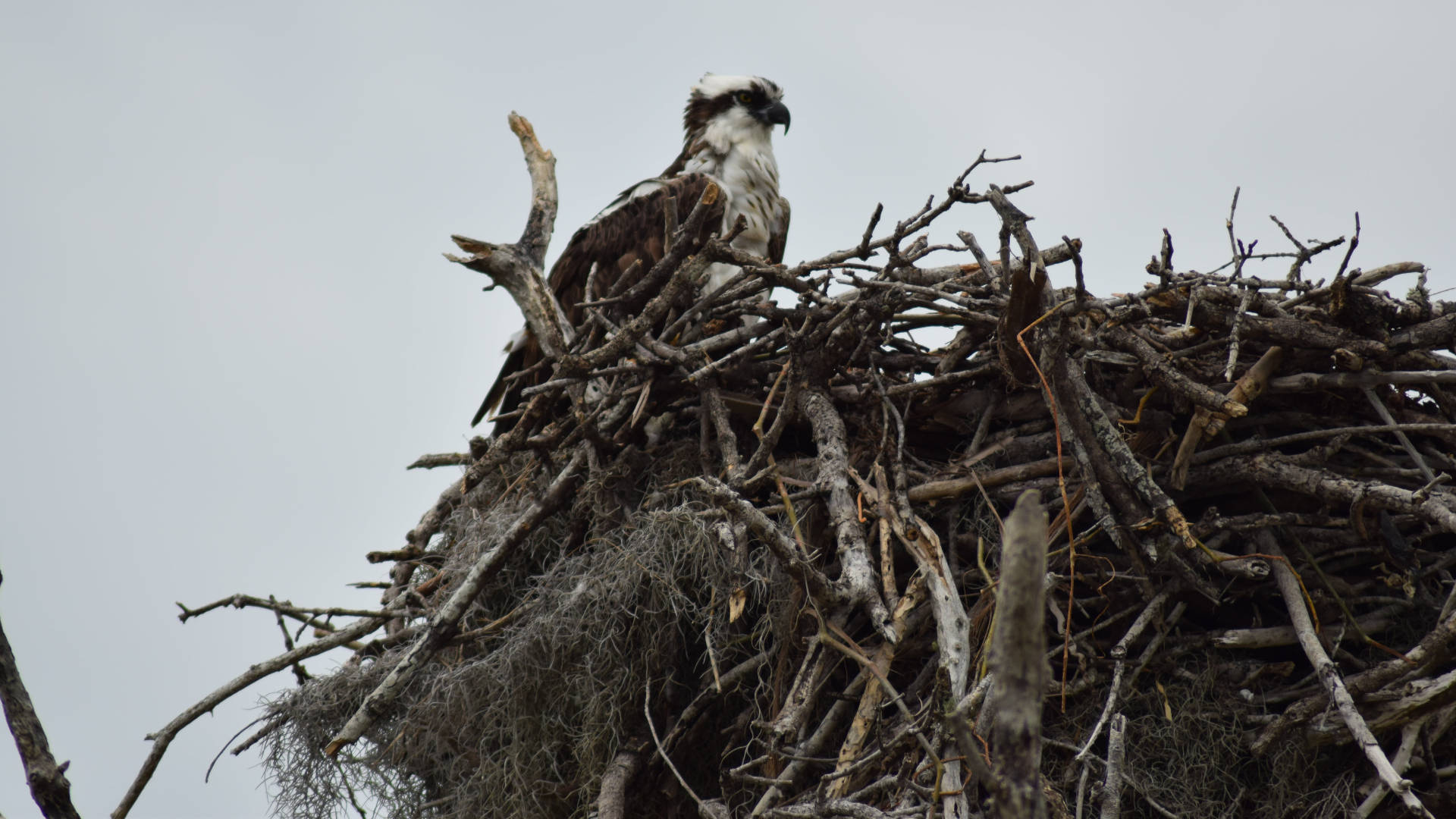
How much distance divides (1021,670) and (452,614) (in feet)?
7.36

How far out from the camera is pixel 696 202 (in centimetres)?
431

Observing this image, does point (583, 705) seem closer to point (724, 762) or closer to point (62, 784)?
point (724, 762)

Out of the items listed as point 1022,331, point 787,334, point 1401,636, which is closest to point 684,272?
point 787,334

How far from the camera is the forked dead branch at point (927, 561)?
257cm

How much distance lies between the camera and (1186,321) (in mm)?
2850

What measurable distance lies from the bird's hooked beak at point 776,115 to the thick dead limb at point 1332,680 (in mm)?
2986

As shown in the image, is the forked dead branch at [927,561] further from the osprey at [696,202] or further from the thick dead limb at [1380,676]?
the osprey at [696,202]

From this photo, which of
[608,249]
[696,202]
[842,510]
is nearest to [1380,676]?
[842,510]

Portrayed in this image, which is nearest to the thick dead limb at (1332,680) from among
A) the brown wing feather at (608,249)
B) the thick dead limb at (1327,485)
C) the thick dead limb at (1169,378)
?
the thick dead limb at (1327,485)

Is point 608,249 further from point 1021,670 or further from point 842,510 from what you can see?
point 1021,670

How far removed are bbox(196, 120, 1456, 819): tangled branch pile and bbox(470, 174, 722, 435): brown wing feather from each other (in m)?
0.69

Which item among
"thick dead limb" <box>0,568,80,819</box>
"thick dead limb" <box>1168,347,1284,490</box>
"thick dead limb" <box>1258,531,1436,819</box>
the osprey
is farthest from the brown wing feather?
"thick dead limb" <box>0,568,80,819</box>

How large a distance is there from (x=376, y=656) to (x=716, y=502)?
1.70 metres

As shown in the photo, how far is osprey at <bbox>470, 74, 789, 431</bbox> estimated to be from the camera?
4.35 meters
